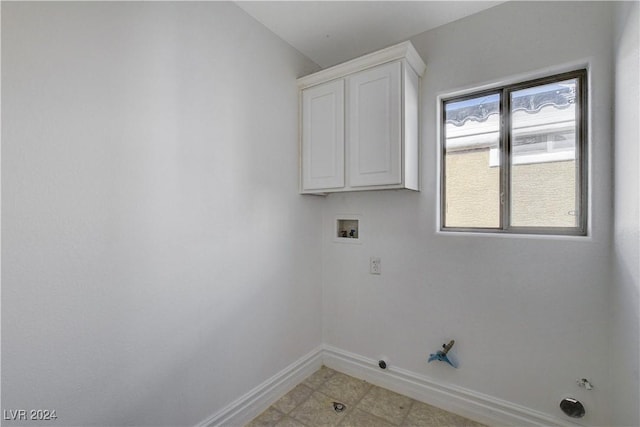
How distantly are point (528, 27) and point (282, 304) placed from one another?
7.78 feet

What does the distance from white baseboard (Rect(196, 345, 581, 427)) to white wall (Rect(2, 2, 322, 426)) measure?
0.31ft

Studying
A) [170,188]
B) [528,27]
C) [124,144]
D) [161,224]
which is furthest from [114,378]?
[528,27]

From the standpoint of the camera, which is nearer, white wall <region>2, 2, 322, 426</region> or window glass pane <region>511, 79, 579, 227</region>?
white wall <region>2, 2, 322, 426</region>

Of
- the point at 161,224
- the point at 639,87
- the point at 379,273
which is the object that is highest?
the point at 639,87

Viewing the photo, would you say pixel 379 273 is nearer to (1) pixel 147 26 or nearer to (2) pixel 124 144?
(2) pixel 124 144

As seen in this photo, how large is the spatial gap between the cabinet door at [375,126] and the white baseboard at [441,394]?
141 centimetres

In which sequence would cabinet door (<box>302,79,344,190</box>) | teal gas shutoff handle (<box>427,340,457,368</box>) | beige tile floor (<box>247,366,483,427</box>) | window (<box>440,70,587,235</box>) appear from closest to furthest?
window (<box>440,70,587,235</box>) < beige tile floor (<box>247,366,483,427</box>) < teal gas shutoff handle (<box>427,340,457,368</box>) < cabinet door (<box>302,79,344,190</box>)

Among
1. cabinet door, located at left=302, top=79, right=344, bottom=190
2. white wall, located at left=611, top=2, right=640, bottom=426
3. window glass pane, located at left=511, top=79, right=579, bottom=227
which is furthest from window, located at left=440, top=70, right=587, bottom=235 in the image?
cabinet door, located at left=302, top=79, right=344, bottom=190

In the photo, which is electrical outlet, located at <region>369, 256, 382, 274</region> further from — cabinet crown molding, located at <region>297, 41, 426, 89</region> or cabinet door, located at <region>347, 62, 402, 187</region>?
cabinet crown molding, located at <region>297, 41, 426, 89</region>

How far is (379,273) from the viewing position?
220 centimetres

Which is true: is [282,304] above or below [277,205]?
below

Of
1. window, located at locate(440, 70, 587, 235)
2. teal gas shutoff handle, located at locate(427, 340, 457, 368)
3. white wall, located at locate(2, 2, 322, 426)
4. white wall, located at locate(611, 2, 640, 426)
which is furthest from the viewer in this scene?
teal gas shutoff handle, located at locate(427, 340, 457, 368)

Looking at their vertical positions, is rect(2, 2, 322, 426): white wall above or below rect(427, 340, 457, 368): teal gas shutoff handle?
above

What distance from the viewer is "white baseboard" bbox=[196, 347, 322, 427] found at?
1659 mm
